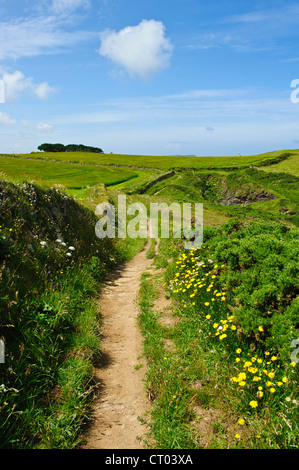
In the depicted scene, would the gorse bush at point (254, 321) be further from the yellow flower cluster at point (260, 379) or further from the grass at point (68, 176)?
the grass at point (68, 176)

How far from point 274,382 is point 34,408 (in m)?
3.65

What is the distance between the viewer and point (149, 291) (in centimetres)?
903

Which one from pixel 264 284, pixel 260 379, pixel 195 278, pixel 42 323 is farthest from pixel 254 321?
pixel 42 323

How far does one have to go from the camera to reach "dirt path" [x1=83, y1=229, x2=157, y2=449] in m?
4.02

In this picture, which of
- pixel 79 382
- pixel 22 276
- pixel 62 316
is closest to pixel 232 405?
pixel 79 382

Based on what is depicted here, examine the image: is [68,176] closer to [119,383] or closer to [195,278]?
[195,278]

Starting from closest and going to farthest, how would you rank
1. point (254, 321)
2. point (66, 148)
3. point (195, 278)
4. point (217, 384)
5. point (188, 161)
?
point (217, 384), point (254, 321), point (195, 278), point (188, 161), point (66, 148)

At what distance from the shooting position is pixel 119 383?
16.9ft

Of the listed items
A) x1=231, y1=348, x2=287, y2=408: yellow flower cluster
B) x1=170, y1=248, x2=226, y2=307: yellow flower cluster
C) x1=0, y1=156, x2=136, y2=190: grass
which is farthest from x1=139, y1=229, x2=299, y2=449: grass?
x1=0, y1=156, x2=136, y2=190: grass

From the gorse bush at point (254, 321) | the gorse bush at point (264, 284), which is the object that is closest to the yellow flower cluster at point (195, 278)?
the gorse bush at point (254, 321)

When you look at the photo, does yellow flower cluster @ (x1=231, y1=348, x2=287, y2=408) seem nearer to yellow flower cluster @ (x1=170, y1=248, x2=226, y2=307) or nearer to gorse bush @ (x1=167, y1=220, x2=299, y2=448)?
gorse bush @ (x1=167, y1=220, x2=299, y2=448)

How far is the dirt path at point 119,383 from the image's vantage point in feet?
13.2
